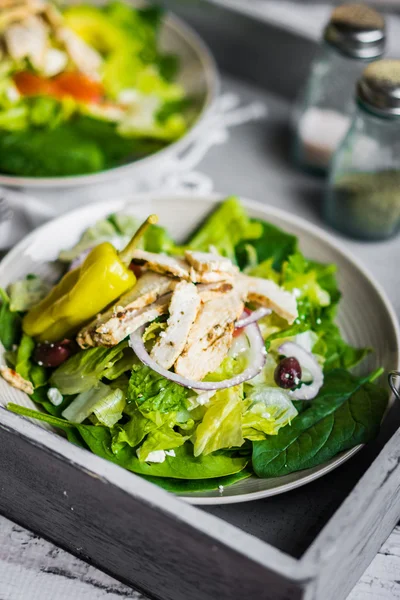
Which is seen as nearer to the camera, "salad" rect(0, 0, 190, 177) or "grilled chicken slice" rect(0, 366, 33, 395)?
"grilled chicken slice" rect(0, 366, 33, 395)

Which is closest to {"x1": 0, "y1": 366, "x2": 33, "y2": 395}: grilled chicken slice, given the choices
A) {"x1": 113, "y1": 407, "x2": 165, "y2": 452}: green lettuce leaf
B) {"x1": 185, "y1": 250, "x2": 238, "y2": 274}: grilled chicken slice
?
{"x1": 113, "y1": 407, "x2": 165, "y2": 452}: green lettuce leaf

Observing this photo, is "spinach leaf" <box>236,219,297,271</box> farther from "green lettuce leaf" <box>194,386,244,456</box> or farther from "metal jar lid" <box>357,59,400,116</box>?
"green lettuce leaf" <box>194,386,244,456</box>

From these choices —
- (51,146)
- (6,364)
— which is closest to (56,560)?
(6,364)

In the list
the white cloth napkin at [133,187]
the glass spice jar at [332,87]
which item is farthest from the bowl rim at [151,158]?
the glass spice jar at [332,87]

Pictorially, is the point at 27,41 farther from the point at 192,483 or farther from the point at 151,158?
the point at 192,483

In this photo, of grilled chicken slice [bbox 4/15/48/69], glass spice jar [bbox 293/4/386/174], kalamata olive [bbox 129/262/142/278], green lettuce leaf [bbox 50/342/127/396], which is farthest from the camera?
grilled chicken slice [bbox 4/15/48/69]

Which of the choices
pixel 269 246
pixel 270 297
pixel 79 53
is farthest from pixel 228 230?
pixel 79 53

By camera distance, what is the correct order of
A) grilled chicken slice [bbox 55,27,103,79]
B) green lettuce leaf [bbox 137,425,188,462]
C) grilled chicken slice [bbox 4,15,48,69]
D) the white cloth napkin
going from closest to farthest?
1. green lettuce leaf [bbox 137,425,188,462]
2. the white cloth napkin
3. grilled chicken slice [bbox 4,15,48,69]
4. grilled chicken slice [bbox 55,27,103,79]
